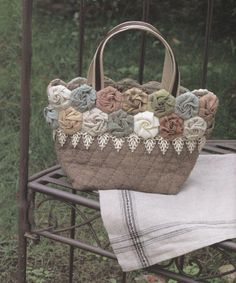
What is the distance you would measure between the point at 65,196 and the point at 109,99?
0.62ft

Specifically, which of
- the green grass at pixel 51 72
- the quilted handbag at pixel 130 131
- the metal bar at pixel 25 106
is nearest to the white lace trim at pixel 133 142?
the quilted handbag at pixel 130 131

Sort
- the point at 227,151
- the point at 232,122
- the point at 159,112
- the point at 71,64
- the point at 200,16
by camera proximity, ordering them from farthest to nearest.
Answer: the point at 200,16
the point at 71,64
the point at 232,122
the point at 227,151
the point at 159,112

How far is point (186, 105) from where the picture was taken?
121 centimetres

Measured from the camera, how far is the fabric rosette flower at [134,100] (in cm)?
122

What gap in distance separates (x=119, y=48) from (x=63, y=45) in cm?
26

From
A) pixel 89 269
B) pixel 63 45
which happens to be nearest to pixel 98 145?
pixel 89 269

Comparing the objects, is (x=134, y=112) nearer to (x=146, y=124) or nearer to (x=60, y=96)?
(x=146, y=124)

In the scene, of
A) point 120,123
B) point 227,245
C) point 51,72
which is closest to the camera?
point 227,245

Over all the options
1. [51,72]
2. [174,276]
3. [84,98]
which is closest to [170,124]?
[84,98]

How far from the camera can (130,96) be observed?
1.22 metres

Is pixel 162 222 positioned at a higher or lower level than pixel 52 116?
lower

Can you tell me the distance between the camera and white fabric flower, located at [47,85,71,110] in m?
1.24

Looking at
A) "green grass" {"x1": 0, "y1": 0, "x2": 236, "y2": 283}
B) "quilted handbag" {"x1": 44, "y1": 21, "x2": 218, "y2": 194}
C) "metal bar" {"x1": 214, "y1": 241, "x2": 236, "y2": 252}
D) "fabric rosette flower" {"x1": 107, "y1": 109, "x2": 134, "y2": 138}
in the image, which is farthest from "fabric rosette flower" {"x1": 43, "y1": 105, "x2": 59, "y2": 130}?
"green grass" {"x1": 0, "y1": 0, "x2": 236, "y2": 283}

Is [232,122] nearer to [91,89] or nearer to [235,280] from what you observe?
[235,280]
